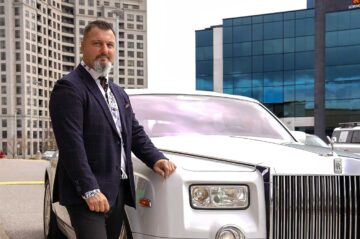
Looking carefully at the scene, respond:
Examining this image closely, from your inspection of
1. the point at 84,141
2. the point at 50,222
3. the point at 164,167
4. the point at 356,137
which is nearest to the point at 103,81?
the point at 84,141

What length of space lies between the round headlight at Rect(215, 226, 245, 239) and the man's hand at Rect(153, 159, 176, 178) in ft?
1.53

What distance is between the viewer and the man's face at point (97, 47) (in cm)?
317

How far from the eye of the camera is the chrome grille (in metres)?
3.08

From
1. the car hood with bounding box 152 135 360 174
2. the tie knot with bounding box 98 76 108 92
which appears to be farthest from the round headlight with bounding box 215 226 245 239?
the tie knot with bounding box 98 76 108 92

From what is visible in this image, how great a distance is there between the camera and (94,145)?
302cm

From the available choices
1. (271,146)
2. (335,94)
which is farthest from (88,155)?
(335,94)

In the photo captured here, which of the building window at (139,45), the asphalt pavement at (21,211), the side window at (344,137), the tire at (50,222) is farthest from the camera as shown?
the building window at (139,45)

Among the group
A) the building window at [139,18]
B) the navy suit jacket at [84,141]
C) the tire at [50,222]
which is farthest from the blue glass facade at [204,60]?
the building window at [139,18]

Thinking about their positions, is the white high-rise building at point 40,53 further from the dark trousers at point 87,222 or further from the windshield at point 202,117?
the dark trousers at point 87,222

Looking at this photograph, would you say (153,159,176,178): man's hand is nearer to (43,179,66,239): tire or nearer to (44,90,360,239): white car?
(44,90,360,239): white car

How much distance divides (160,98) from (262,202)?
2.07 m

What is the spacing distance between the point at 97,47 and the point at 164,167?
2.82 ft

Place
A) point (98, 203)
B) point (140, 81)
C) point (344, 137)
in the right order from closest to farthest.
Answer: point (98, 203)
point (344, 137)
point (140, 81)

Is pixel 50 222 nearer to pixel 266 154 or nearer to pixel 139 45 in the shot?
pixel 266 154
